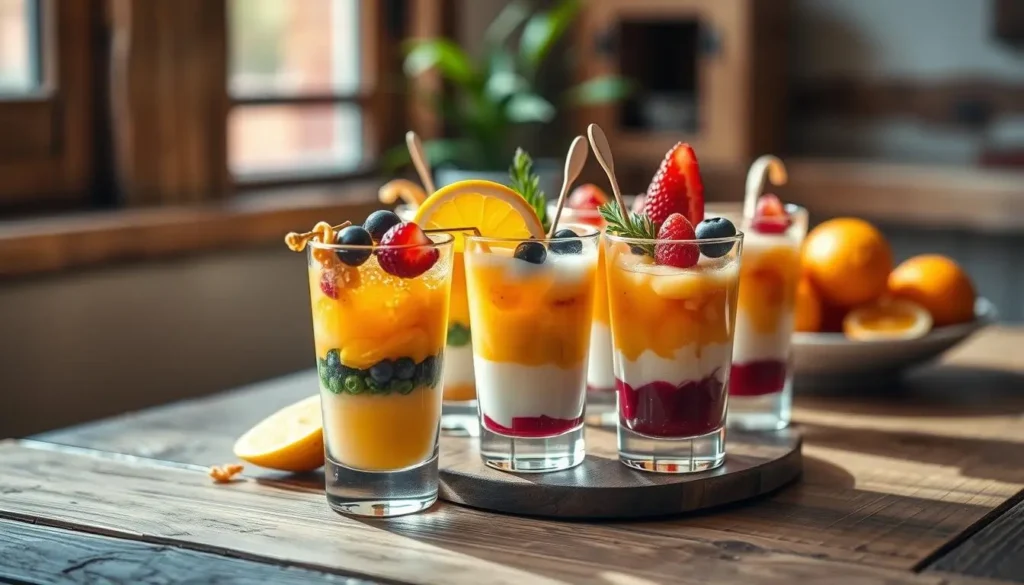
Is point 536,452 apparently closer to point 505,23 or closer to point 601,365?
point 601,365

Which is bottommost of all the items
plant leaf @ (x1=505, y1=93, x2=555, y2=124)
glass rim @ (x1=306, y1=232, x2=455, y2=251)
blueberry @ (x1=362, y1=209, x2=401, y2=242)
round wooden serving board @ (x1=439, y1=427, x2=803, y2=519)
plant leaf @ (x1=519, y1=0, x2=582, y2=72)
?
round wooden serving board @ (x1=439, y1=427, x2=803, y2=519)

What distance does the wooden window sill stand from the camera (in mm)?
2385

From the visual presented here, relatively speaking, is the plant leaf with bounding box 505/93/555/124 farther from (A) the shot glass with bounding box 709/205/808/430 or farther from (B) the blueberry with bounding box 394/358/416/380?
(B) the blueberry with bounding box 394/358/416/380

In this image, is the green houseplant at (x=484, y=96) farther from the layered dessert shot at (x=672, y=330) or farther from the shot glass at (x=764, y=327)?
the layered dessert shot at (x=672, y=330)

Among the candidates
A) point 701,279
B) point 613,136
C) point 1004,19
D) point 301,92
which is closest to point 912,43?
point 1004,19

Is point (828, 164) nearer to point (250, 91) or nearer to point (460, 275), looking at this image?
point (250, 91)

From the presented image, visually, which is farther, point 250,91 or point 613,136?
point 613,136

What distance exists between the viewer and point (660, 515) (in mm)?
1148

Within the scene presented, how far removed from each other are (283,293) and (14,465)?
174 centimetres

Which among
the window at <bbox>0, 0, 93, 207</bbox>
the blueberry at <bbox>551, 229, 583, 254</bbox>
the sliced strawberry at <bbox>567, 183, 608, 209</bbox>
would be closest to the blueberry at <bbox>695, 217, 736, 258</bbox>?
the blueberry at <bbox>551, 229, 583, 254</bbox>

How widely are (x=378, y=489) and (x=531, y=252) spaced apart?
0.23 m

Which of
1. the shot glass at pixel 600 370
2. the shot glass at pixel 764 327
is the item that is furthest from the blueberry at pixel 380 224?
the shot glass at pixel 764 327

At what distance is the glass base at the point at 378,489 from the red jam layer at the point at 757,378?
391 mm

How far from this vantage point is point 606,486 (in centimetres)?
113
